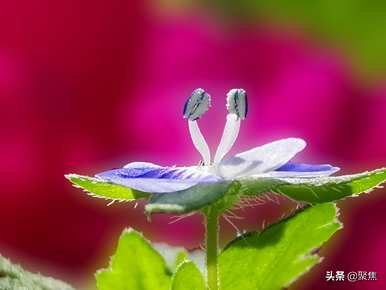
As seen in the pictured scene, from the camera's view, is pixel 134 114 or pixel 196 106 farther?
pixel 134 114

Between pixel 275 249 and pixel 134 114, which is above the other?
pixel 134 114

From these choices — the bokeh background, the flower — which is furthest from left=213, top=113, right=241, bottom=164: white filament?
the bokeh background

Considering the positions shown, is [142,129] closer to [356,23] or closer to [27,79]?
[27,79]

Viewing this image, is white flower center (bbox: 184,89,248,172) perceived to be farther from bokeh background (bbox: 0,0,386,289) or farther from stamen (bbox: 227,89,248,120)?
bokeh background (bbox: 0,0,386,289)

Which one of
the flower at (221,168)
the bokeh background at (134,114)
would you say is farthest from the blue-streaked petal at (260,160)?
the bokeh background at (134,114)

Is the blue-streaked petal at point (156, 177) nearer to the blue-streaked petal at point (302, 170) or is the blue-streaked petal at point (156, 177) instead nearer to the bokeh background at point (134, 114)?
the blue-streaked petal at point (302, 170)

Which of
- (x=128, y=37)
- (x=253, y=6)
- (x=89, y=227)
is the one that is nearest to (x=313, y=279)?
(x=89, y=227)

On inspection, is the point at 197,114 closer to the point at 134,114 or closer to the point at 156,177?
the point at 156,177

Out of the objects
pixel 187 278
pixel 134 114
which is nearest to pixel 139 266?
pixel 187 278
